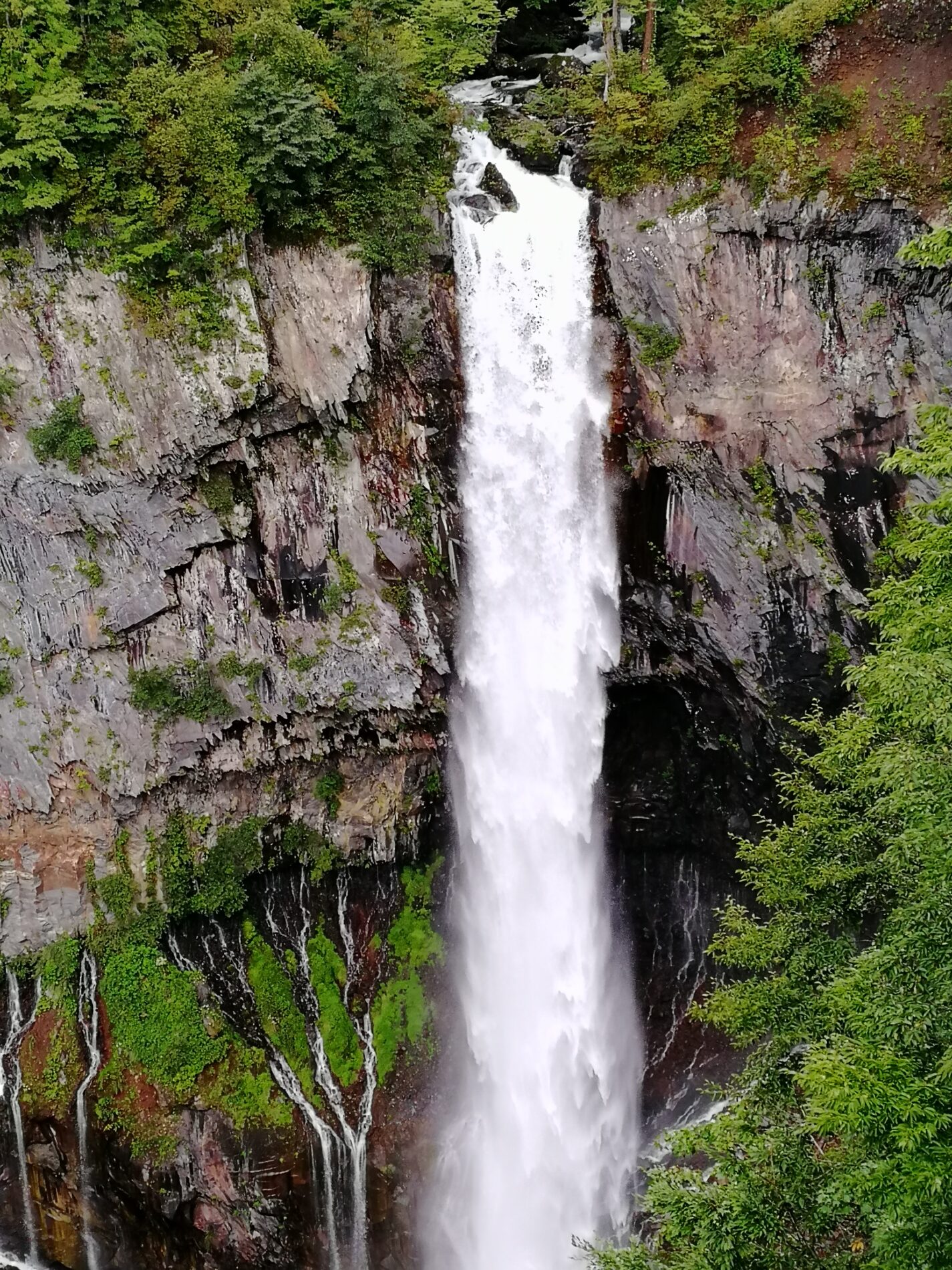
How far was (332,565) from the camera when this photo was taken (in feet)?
56.8

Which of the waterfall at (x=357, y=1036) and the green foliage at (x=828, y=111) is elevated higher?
the green foliage at (x=828, y=111)

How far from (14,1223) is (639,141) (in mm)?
22871

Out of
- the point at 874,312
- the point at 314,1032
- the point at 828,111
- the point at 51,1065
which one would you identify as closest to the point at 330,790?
the point at 314,1032

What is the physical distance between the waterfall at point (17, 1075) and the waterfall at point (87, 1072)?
86 cm

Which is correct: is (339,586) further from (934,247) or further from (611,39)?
(611,39)

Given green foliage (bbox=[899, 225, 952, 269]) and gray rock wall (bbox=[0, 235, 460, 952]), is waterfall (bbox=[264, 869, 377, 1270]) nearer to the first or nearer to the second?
gray rock wall (bbox=[0, 235, 460, 952])

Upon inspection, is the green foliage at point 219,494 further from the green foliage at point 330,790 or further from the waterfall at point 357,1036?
the waterfall at point 357,1036

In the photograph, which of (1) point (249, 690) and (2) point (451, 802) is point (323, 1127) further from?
(1) point (249, 690)

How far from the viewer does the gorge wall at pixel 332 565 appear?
15484 millimetres

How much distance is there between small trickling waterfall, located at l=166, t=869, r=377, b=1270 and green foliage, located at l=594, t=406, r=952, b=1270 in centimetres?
865

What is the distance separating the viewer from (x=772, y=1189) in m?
8.00

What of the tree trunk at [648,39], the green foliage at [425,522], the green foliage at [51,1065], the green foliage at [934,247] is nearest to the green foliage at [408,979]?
the green foliage at [51,1065]

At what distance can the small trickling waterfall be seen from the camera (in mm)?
16094

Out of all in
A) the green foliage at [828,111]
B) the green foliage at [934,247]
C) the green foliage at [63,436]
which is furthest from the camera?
the green foliage at [828,111]
